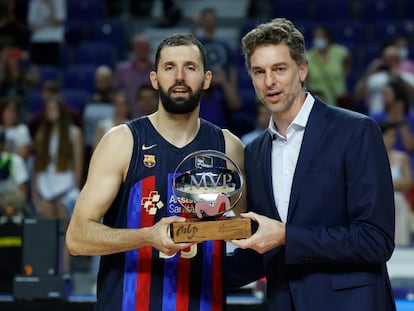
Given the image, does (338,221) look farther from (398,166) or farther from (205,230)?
(398,166)

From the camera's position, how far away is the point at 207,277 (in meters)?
4.02

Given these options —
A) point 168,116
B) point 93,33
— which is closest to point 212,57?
point 93,33

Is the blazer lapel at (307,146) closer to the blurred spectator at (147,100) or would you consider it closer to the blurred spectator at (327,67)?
the blurred spectator at (147,100)

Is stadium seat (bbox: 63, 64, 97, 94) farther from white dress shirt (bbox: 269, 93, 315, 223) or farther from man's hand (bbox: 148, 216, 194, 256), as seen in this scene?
man's hand (bbox: 148, 216, 194, 256)

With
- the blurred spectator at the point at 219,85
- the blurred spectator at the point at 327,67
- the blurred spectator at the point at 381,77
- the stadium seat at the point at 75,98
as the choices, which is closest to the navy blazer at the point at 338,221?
the blurred spectator at the point at 219,85

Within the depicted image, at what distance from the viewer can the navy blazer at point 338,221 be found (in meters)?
3.59

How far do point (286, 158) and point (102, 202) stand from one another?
0.81 m

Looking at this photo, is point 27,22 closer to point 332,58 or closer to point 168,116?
point 332,58

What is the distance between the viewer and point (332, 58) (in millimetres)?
9953

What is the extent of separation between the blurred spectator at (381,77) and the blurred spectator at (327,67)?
0.80ft

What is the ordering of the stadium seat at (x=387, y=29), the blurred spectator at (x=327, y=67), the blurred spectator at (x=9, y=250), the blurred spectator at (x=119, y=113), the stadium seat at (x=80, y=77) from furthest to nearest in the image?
the stadium seat at (x=387, y=29) → the stadium seat at (x=80, y=77) → the blurred spectator at (x=327, y=67) → the blurred spectator at (x=119, y=113) → the blurred spectator at (x=9, y=250)

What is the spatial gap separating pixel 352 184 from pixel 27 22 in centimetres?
985

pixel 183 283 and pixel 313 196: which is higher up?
pixel 313 196

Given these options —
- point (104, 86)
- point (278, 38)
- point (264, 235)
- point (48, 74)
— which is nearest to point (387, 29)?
point (104, 86)
